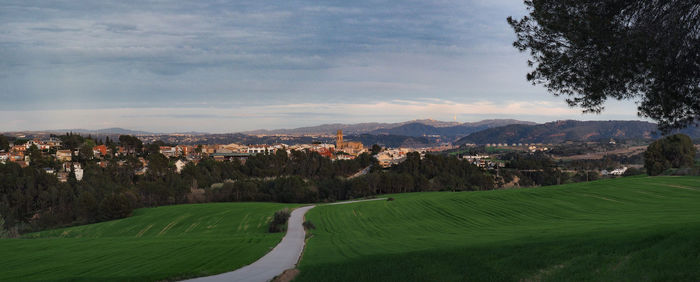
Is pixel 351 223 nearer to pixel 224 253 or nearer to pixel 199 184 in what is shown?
pixel 224 253

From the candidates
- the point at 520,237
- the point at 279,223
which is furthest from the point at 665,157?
the point at 520,237

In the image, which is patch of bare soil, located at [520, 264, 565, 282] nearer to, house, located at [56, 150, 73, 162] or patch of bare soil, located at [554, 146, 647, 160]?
house, located at [56, 150, 73, 162]

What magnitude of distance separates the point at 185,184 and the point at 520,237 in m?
63.3

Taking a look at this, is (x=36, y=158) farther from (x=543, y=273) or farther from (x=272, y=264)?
(x=543, y=273)

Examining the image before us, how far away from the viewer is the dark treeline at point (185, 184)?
187 feet

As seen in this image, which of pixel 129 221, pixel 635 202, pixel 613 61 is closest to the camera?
pixel 613 61

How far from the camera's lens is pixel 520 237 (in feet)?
60.4

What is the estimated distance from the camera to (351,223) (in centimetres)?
3841

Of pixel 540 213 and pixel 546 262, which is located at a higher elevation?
pixel 546 262

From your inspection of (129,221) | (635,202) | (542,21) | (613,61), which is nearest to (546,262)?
(613,61)

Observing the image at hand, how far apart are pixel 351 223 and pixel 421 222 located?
6.18 meters

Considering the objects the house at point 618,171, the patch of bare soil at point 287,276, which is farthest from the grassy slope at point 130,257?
the house at point 618,171

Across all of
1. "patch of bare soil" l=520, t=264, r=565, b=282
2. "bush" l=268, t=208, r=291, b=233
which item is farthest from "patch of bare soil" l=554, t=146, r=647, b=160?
"patch of bare soil" l=520, t=264, r=565, b=282

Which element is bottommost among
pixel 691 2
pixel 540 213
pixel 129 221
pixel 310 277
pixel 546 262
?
pixel 129 221
